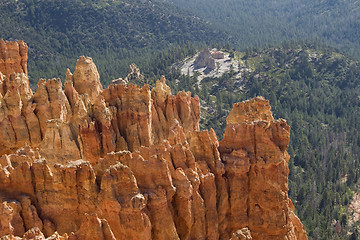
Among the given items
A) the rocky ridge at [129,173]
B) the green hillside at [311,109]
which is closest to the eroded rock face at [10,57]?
the rocky ridge at [129,173]

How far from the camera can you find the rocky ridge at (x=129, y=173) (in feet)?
71.4

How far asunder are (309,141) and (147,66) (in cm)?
5732

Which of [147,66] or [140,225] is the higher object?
[140,225]

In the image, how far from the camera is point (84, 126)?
36.0 metres

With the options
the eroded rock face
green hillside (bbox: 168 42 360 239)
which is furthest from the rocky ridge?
green hillside (bbox: 168 42 360 239)

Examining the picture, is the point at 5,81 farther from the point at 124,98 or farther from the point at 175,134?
the point at 175,134

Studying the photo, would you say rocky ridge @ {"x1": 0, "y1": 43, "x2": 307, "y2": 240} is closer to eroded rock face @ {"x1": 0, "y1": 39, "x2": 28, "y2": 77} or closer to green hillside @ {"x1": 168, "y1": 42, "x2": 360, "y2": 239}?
eroded rock face @ {"x1": 0, "y1": 39, "x2": 28, "y2": 77}

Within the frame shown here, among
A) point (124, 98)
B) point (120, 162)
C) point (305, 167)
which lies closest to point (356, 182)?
point (305, 167)

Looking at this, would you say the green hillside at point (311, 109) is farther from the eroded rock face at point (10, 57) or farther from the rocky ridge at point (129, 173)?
the eroded rock face at point (10, 57)

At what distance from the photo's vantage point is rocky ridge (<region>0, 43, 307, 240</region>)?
21.8 m

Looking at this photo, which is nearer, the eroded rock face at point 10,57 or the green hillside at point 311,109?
the eroded rock face at point 10,57

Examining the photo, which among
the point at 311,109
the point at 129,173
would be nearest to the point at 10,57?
the point at 129,173

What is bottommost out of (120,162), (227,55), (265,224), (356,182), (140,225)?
(356,182)

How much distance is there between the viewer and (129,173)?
2186cm
